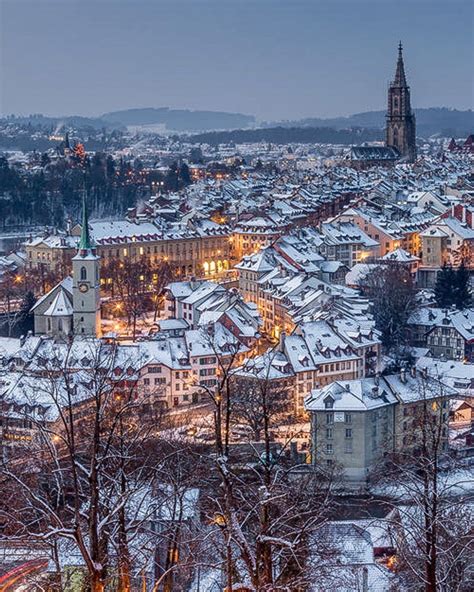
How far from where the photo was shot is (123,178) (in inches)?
2239

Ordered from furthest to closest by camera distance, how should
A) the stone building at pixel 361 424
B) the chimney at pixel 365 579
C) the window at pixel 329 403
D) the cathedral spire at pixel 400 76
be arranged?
the cathedral spire at pixel 400 76 < the window at pixel 329 403 < the stone building at pixel 361 424 < the chimney at pixel 365 579

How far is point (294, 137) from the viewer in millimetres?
135500

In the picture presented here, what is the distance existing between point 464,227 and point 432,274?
8.41 ft

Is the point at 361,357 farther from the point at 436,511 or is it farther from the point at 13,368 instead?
the point at 436,511

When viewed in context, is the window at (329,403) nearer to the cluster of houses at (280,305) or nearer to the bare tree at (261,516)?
the cluster of houses at (280,305)

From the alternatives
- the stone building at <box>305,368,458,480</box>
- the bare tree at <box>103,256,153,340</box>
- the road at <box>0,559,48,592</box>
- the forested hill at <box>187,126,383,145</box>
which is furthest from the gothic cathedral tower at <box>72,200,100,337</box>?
the forested hill at <box>187,126,383,145</box>

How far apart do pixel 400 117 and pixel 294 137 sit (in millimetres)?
72144

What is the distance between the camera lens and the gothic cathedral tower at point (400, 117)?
62094 millimetres

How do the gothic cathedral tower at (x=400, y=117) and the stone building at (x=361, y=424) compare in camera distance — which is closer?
the stone building at (x=361, y=424)

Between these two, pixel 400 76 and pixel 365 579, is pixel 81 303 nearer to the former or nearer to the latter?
pixel 365 579

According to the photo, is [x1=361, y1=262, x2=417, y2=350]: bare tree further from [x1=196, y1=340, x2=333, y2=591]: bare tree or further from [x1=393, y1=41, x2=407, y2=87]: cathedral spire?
[x1=393, y1=41, x2=407, y2=87]: cathedral spire

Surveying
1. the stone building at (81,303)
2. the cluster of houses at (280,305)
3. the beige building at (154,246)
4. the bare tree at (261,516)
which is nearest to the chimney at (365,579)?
the bare tree at (261,516)

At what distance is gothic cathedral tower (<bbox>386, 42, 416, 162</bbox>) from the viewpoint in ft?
204

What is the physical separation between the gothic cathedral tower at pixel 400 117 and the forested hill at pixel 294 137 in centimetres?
6369
